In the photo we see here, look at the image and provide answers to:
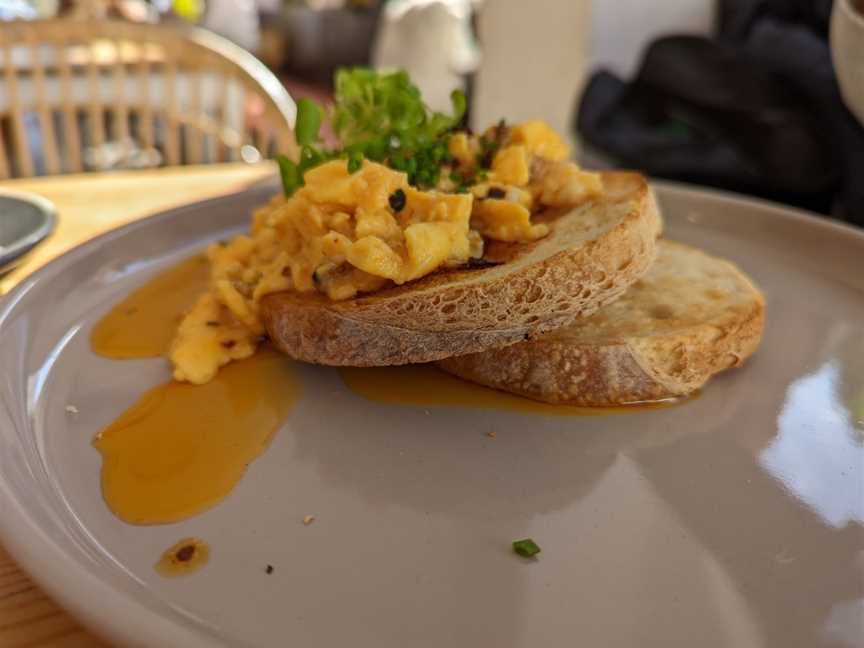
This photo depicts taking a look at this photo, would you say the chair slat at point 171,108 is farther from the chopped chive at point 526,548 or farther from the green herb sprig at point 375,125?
the chopped chive at point 526,548

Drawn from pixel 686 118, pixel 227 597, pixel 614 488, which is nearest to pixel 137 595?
pixel 227 597

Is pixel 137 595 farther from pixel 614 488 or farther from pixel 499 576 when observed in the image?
pixel 614 488

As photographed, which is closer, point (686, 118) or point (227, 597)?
point (227, 597)

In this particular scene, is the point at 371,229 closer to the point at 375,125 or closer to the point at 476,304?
the point at 476,304

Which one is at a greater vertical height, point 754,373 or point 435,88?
point 754,373

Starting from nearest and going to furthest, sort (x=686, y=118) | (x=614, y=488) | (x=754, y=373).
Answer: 1. (x=614, y=488)
2. (x=754, y=373)
3. (x=686, y=118)

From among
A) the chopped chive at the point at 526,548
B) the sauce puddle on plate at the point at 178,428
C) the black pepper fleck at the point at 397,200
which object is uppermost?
the black pepper fleck at the point at 397,200


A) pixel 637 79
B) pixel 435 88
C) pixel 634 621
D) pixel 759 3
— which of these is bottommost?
pixel 435 88

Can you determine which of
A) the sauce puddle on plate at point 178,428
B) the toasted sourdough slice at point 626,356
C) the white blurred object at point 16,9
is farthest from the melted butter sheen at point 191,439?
the white blurred object at point 16,9
